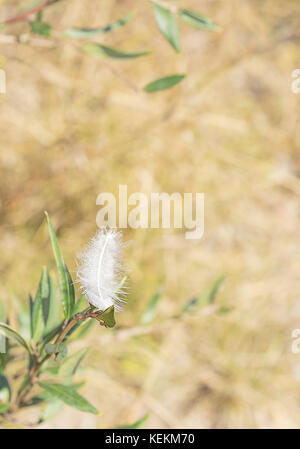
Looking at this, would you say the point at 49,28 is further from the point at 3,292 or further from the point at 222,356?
the point at 222,356

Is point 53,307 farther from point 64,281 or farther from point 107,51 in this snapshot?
point 107,51

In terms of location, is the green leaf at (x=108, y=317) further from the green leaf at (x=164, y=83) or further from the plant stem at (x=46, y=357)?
the green leaf at (x=164, y=83)

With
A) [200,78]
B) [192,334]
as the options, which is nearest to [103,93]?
[200,78]

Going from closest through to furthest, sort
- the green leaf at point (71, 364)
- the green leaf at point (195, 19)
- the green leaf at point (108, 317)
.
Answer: the green leaf at point (108, 317), the green leaf at point (71, 364), the green leaf at point (195, 19)

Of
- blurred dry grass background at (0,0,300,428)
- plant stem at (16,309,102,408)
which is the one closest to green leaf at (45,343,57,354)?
plant stem at (16,309,102,408)

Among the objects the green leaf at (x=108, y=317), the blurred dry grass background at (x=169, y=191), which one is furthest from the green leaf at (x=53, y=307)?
the blurred dry grass background at (x=169, y=191)

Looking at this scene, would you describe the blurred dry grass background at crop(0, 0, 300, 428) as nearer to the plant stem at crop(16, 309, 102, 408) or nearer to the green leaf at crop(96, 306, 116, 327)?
the plant stem at crop(16, 309, 102, 408)
